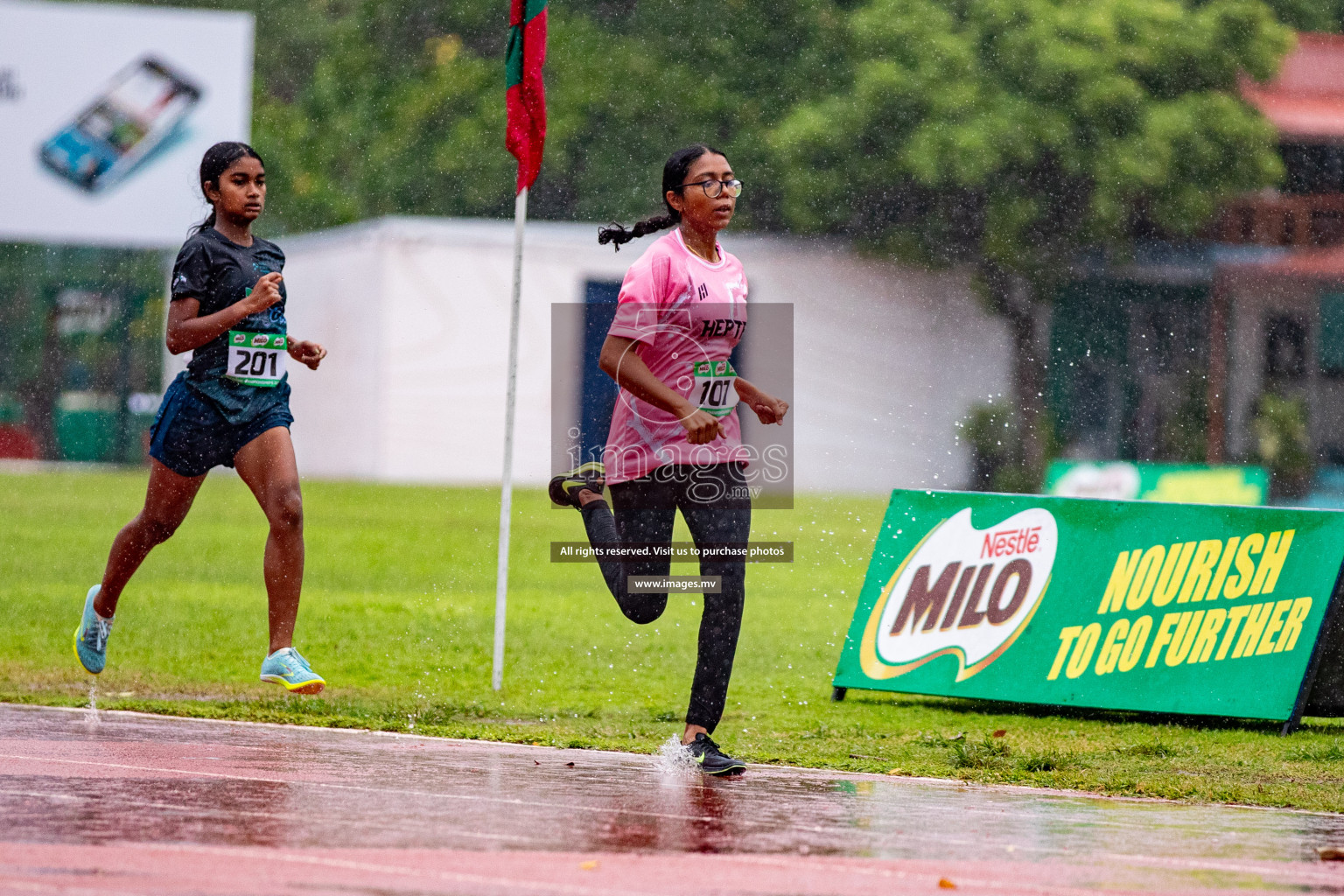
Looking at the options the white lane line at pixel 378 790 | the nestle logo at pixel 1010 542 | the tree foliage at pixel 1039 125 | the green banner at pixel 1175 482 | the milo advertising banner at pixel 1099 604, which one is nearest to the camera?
the white lane line at pixel 378 790

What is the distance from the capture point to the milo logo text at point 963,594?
28.1 ft

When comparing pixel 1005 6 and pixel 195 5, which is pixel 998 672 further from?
pixel 195 5

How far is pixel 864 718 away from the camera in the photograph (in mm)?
8297

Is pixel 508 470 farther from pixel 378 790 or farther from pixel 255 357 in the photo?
pixel 378 790

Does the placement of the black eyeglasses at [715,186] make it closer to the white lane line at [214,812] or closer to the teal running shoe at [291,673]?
the teal running shoe at [291,673]

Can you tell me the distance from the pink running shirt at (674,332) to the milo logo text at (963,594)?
2348 mm

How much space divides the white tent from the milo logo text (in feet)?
68.6

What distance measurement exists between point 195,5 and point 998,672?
133 feet

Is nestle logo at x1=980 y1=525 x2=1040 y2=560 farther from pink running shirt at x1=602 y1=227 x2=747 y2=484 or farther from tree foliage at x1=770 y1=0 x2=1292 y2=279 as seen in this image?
tree foliage at x1=770 y1=0 x2=1292 y2=279

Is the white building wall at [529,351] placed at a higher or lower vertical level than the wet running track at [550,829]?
higher

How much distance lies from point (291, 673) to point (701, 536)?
1.50 m

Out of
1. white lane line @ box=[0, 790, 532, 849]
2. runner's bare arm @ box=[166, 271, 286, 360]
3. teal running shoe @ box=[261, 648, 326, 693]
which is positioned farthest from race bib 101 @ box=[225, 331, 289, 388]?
white lane line @ box=[0, 790, 532, 849]

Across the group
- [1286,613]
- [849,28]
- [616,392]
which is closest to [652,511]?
[616,392]

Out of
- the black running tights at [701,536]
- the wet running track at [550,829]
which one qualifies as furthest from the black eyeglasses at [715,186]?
the wet running track at [550,829]
